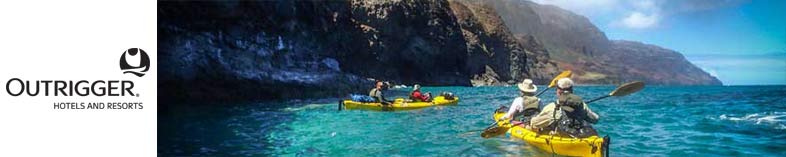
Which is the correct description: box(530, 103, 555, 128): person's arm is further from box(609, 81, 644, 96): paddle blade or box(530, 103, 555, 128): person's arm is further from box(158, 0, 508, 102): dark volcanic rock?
box(158, 0, 508, 102): dark volcanic rock

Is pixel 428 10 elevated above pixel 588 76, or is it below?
above

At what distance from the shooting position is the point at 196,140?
26.9 feet

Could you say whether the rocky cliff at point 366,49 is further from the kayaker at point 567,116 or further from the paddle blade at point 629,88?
the kayaker at point 567,116

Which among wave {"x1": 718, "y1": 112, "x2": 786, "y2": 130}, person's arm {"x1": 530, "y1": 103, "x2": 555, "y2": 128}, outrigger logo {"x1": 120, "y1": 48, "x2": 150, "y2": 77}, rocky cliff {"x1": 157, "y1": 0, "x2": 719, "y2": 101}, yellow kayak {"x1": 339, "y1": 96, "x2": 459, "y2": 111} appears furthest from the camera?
yellow kayak {"x1": 339, "y1": 96, "x2": 459, "y2": 111}

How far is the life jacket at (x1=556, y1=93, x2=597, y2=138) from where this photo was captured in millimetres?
5766

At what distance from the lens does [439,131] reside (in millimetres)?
9086

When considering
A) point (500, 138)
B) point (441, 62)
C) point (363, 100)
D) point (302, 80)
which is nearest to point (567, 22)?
point (500, 138)

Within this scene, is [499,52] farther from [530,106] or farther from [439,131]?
[530,106]

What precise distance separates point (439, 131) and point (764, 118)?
5236 mm

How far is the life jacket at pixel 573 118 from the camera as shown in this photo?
5766 millimetres

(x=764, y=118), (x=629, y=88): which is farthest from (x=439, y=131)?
→ (x=764, y=118)

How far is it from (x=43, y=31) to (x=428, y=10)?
27.3 m

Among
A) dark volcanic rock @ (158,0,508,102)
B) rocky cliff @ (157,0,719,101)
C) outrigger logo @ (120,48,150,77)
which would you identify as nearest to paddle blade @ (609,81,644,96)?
rocky cliff @ (157,0,719,101)

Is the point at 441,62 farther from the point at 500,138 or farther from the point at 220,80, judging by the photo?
the point at 500,138
